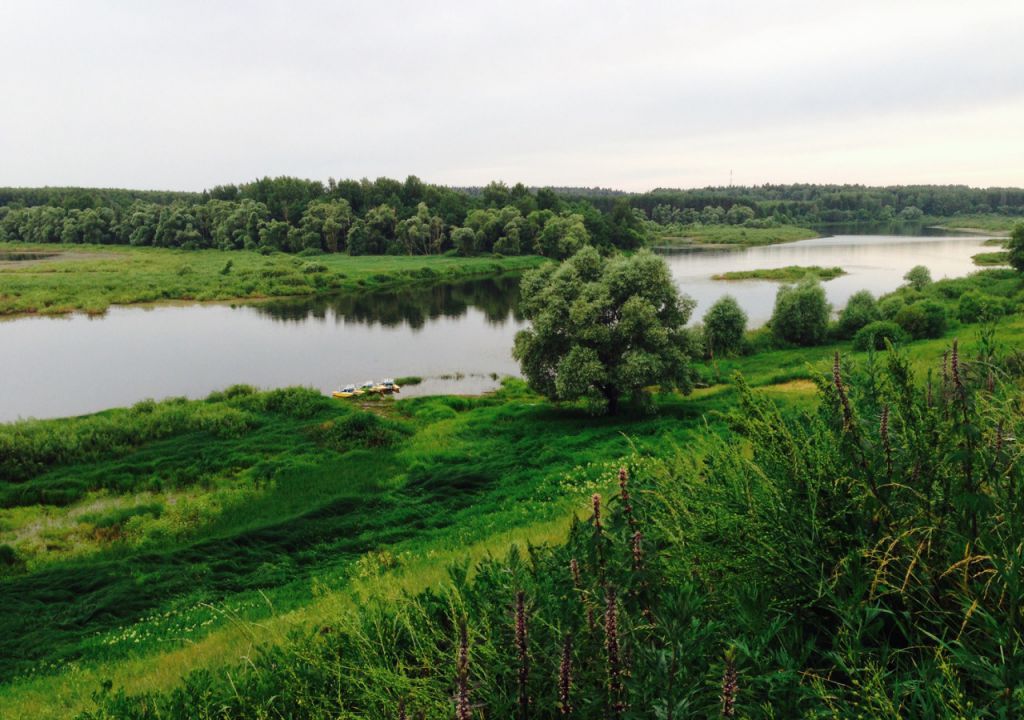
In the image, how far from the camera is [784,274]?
75938 millimetres

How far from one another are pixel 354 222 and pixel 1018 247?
305 ft

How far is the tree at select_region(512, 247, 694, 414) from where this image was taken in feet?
82.8

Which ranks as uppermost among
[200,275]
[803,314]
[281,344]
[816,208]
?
[816,208]

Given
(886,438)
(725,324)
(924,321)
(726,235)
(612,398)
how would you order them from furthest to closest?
(726,235) → (725,324) → (924,321) → (612,398) → (886,438)

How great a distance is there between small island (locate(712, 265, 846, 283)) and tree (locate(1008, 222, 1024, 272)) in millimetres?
18497

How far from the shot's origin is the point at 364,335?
51.3 meters

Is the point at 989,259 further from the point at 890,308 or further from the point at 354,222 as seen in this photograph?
the point at 354,222

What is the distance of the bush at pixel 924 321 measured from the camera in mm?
39969

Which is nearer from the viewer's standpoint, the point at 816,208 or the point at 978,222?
the point at 978,222

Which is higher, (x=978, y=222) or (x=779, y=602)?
(x=978, y=222)

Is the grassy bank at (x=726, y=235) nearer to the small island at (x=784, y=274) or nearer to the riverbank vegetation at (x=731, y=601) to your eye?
the small island at (x=784, y=274)

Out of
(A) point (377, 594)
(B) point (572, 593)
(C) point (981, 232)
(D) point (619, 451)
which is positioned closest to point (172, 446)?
(D) point (619, 451)

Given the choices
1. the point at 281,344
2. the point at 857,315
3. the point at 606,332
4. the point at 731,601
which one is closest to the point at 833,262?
the point at 857,315

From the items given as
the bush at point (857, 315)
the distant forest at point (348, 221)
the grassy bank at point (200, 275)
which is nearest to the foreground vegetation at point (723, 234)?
the distant forest at point (348, 221)
